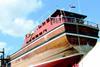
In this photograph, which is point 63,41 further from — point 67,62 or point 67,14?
point 67,14

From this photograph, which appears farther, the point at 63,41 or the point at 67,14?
the point at 67,14

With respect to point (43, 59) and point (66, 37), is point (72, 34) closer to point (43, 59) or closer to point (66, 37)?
point (66, 37)

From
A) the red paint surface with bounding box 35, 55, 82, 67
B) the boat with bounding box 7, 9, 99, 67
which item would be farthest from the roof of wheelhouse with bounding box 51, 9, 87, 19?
the red paint surface with bounding box 35, 55, 82, 67

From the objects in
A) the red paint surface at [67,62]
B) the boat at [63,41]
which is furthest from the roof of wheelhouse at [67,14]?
the red paint surface at [67,62]

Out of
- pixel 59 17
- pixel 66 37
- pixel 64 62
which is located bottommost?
pixel 64 62

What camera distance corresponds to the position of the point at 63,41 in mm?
18047

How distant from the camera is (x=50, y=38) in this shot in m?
19.1

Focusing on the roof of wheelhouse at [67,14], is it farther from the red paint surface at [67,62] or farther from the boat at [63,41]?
the red paint surface at [67,62]

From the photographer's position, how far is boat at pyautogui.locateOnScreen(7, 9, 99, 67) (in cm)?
1806

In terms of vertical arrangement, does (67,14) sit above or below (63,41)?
above

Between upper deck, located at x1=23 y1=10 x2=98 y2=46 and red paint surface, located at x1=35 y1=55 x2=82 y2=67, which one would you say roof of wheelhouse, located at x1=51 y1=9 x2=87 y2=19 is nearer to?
upper deck, located at x1=23 y1=10 x2=98 y2=46

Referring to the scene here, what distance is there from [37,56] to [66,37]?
13.0ft

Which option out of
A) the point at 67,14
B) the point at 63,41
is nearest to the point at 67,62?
the point at 63,41

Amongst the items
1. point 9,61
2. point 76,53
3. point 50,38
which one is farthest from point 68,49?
point 9,61
